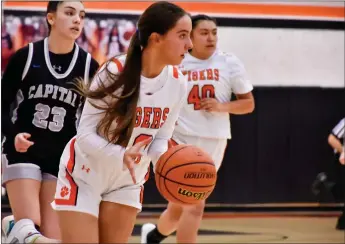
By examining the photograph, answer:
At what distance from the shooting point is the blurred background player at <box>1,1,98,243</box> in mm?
4430

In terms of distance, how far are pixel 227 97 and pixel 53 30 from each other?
1.99m

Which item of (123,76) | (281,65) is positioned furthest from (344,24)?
(123,76)

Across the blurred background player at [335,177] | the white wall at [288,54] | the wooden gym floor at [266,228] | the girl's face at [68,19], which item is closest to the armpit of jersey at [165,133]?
the girl's face at [68,19]

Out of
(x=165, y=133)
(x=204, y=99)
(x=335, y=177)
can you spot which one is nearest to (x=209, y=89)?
(x=204, y=99)

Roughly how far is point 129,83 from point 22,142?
3.16 feet

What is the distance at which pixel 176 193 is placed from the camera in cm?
380

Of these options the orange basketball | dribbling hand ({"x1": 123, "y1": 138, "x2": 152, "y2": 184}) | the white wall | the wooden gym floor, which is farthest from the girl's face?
the white wall

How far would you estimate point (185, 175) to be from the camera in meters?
3.77

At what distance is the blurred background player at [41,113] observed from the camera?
443 cm

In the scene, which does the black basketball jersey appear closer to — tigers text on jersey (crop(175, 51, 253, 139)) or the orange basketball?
the orange basketball

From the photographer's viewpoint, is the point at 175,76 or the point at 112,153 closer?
the point at 112,153

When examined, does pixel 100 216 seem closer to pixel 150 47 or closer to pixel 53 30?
pixel 150 47

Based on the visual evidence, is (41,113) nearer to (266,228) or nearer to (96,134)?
(96,134)

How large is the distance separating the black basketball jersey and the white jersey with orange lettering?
66 centimetres
